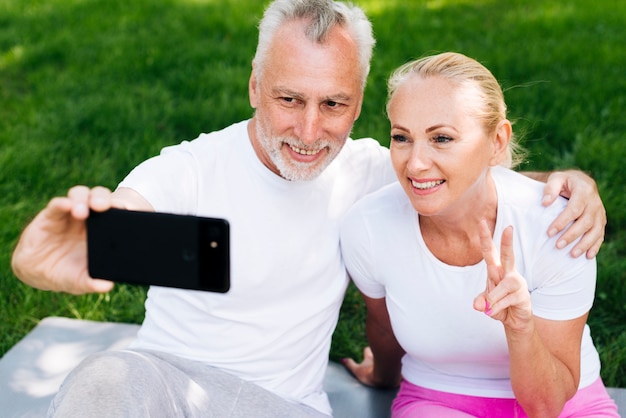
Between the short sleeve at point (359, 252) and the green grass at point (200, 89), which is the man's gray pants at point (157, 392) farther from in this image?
the green grass at point (200, 89)

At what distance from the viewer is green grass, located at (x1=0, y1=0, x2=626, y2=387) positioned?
4.12m

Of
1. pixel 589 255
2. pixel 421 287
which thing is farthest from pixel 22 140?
pixel 589 255

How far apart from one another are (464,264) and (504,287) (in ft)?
1.42

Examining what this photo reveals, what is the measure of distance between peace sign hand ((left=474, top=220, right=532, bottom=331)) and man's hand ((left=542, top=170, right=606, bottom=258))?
1.12 feet

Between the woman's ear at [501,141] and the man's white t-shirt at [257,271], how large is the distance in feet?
1.79

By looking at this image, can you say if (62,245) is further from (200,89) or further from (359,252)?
(200,89)

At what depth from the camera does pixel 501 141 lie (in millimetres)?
2641

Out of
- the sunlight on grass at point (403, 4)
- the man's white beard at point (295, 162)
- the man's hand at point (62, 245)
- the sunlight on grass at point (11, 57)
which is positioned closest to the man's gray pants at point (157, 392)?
the man's hand at point (62, 245)

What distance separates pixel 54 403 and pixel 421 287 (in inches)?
46.6

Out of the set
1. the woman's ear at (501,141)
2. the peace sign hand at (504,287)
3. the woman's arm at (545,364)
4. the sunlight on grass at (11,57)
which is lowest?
the sunlight on grass at (11,57)

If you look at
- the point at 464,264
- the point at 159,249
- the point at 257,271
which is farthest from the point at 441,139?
the point at 159,249

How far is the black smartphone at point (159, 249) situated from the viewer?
196 centimetres

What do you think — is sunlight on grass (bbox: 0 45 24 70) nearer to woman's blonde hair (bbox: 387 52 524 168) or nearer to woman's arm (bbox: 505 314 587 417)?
woman's blonde hair (bbox: 387 52 524 168)

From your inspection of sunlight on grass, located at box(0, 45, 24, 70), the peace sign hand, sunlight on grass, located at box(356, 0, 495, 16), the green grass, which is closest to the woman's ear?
the peace sign hand
